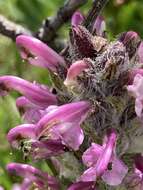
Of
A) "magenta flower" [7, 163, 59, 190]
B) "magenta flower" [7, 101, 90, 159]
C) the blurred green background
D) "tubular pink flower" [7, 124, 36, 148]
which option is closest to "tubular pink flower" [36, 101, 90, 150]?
"magenta flower" [7, 101, 90, 159]

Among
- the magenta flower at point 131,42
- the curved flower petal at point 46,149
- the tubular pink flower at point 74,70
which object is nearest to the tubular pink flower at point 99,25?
the magenta flower at point 131,42

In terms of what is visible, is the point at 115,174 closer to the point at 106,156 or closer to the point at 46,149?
the point at 106,156

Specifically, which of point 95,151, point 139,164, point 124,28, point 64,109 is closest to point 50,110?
point 64,109

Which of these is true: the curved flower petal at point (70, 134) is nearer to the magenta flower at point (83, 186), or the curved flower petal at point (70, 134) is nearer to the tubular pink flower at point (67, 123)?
the tubular pink flower at point (67, 123)

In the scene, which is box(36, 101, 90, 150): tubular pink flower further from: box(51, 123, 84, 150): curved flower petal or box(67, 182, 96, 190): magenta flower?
box(67, 182, 96, 190): magenta flower

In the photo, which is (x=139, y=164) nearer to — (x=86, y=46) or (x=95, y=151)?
(x=95, y=151)

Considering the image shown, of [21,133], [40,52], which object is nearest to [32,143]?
[21,133]

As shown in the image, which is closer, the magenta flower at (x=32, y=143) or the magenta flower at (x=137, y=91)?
the magenta flower at (x=137, y=91)
